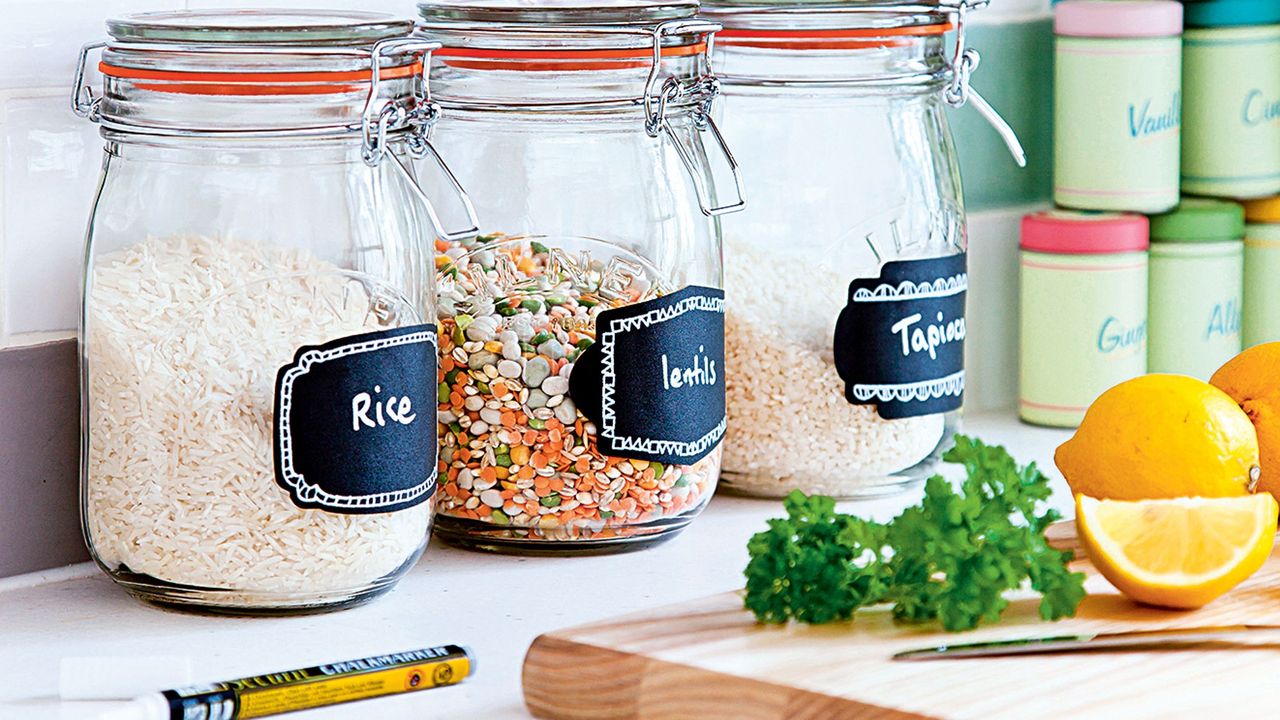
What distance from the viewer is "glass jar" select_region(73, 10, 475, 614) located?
84cm

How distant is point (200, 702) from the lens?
719mm

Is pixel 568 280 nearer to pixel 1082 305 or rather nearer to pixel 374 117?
pixel 374 117

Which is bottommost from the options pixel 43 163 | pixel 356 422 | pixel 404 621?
pixel 404 621

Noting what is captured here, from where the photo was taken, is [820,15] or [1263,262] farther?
[1263,262]

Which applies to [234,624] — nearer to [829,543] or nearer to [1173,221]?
[829,543]

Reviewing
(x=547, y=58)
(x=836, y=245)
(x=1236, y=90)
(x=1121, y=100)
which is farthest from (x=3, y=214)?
(x=1236, y=90)

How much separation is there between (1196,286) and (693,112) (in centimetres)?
59

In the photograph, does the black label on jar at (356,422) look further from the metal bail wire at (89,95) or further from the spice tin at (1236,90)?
the spice tin at (1236,90)

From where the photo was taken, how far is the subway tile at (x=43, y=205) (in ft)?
3.06

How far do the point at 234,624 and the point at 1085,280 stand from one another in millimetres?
763

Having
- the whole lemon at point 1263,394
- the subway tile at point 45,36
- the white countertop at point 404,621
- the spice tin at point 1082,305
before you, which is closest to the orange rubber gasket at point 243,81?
the subway tile at point 45,36

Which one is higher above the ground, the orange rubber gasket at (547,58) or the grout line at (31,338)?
the orange rubber gasket at (547,58)

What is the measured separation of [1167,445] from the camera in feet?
3.20

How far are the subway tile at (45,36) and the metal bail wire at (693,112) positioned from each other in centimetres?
29
